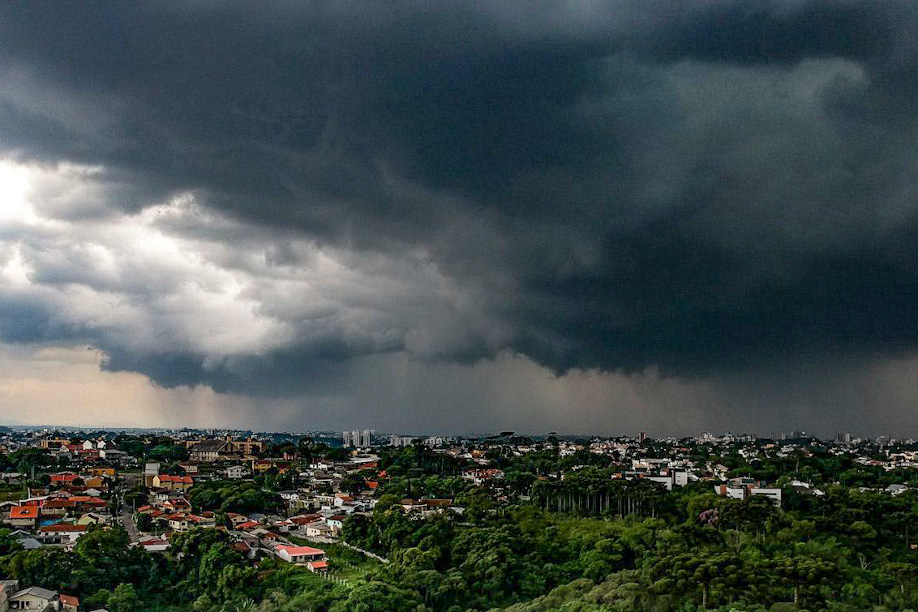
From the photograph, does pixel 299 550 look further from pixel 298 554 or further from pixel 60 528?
pixel 60 528

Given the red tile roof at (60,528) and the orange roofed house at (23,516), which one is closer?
the red tile roof at (60,528)

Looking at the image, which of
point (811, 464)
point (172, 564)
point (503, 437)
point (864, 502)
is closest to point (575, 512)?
point (864, 502)

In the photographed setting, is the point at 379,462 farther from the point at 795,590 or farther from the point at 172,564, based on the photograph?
the point at 795,590

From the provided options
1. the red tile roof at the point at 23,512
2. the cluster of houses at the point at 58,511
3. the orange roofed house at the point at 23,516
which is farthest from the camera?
the red tile roof at the point at 23,512

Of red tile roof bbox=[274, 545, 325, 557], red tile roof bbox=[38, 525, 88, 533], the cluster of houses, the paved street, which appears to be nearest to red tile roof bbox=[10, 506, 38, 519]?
the cluster of houses

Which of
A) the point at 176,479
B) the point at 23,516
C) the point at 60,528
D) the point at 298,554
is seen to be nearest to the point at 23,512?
the point at 23,516

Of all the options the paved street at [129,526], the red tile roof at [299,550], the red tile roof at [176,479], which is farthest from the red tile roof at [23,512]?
the red tile roof at [299,550]

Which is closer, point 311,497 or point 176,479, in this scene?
point 311,497

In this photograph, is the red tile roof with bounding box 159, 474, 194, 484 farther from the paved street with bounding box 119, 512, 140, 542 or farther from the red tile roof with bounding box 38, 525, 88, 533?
the red tile roof with bounding box 38, 525, 88, 533

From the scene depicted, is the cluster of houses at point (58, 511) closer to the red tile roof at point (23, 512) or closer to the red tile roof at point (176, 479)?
the red tile roof at point (23, 512)

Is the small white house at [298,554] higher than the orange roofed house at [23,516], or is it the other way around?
the orange roofed house at [23,516]

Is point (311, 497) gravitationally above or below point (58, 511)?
below

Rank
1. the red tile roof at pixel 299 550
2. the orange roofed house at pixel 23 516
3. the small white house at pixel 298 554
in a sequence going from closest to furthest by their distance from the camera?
the small white house at pixel 298 554
the red tile roof at pixel 299 550
the orange roofed house at pixel 23 516

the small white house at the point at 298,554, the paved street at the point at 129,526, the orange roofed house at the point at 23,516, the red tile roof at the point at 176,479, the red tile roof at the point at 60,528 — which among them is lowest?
the small white house at the point at 298,554
